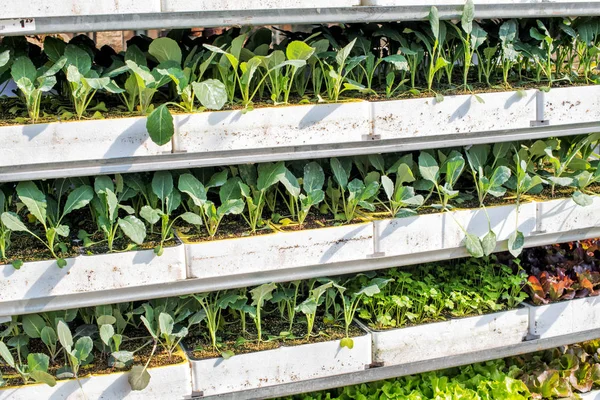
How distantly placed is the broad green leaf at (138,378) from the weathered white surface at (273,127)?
0.61 metres

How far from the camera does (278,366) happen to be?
219cm

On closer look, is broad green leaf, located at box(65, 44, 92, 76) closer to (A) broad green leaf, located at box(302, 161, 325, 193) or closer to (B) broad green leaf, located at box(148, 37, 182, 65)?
(B) broad green leaf, located at box(148, 37, 182, 65)

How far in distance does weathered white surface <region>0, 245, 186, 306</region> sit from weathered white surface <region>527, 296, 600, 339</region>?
123cm

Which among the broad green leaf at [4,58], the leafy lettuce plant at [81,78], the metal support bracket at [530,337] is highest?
the broad green leaf at [4,58]

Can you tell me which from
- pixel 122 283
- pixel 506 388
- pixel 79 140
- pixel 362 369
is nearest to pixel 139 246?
pixel 122 283

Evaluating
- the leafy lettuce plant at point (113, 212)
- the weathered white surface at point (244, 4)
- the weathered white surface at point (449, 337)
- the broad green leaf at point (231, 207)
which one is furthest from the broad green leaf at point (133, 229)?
the weathered white surface at point (449, 337)

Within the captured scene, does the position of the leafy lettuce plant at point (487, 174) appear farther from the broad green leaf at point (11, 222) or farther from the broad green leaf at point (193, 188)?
the broad green leaf at point (11, 222)

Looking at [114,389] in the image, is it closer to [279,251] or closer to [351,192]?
[279,251]

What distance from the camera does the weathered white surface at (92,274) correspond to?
6.26 ft

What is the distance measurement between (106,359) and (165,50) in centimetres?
91

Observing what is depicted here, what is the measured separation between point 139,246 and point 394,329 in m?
0.84

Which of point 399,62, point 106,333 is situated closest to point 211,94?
point 399,62

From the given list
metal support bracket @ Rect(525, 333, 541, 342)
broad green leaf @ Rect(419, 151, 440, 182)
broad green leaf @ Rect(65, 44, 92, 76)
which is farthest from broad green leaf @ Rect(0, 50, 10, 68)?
metal support bracket @ Rect(525, 333, 541, 342)

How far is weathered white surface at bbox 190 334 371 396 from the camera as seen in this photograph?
2.12 metres
